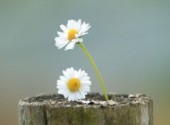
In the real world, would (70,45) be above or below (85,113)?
above

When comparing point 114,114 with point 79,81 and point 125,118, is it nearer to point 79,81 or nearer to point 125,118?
point 125,118

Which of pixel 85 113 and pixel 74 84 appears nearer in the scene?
pixel 85 113

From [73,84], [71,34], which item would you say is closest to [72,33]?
[71,34]

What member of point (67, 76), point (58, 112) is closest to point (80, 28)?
point (67, 76)

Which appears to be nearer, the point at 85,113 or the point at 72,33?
the point at 85,113

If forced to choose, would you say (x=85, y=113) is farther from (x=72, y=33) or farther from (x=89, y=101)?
(x=72, y=33)

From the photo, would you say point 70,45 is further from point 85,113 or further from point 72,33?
point 85,113

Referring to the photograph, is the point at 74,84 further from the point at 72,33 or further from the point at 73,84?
the point at 72,33
